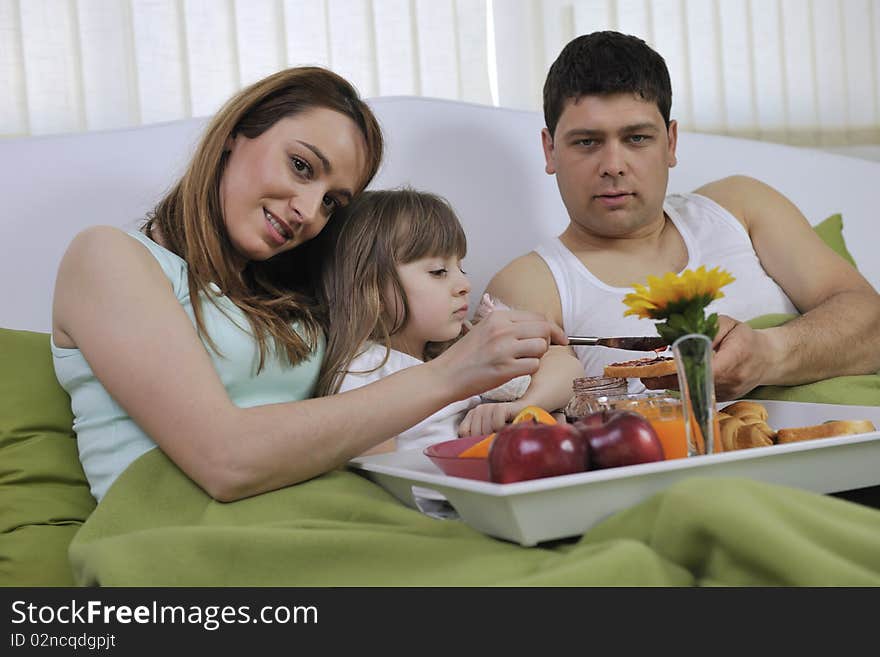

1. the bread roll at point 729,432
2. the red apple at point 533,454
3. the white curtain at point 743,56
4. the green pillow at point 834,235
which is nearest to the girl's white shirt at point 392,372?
the bread roll at point 729,432

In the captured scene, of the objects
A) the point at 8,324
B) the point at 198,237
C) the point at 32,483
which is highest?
the point at 198,237

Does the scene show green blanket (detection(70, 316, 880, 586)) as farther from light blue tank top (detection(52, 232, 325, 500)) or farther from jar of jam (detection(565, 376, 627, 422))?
jar of jam (detection(565, 376, 627, 422))

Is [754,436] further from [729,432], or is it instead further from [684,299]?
[684,299]

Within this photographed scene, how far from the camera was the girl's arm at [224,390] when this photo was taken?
1.06 m

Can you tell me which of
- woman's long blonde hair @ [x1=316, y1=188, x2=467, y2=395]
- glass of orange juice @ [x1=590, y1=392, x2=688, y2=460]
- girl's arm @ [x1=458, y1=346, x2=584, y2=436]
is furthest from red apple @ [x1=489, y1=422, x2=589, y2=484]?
woman's long blonde hair @ [x1=316, y1=188, x2=467, y2=395]

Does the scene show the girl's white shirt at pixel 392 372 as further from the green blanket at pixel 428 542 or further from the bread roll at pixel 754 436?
the bread roll at pixel 754 436

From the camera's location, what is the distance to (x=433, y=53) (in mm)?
2451

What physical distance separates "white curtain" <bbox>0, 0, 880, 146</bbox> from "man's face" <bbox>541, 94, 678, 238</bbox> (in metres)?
0.75

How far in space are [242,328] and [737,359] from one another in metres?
0.71

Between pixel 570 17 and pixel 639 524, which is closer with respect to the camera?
pixel 639 524

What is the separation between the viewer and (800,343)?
60.1 inches
